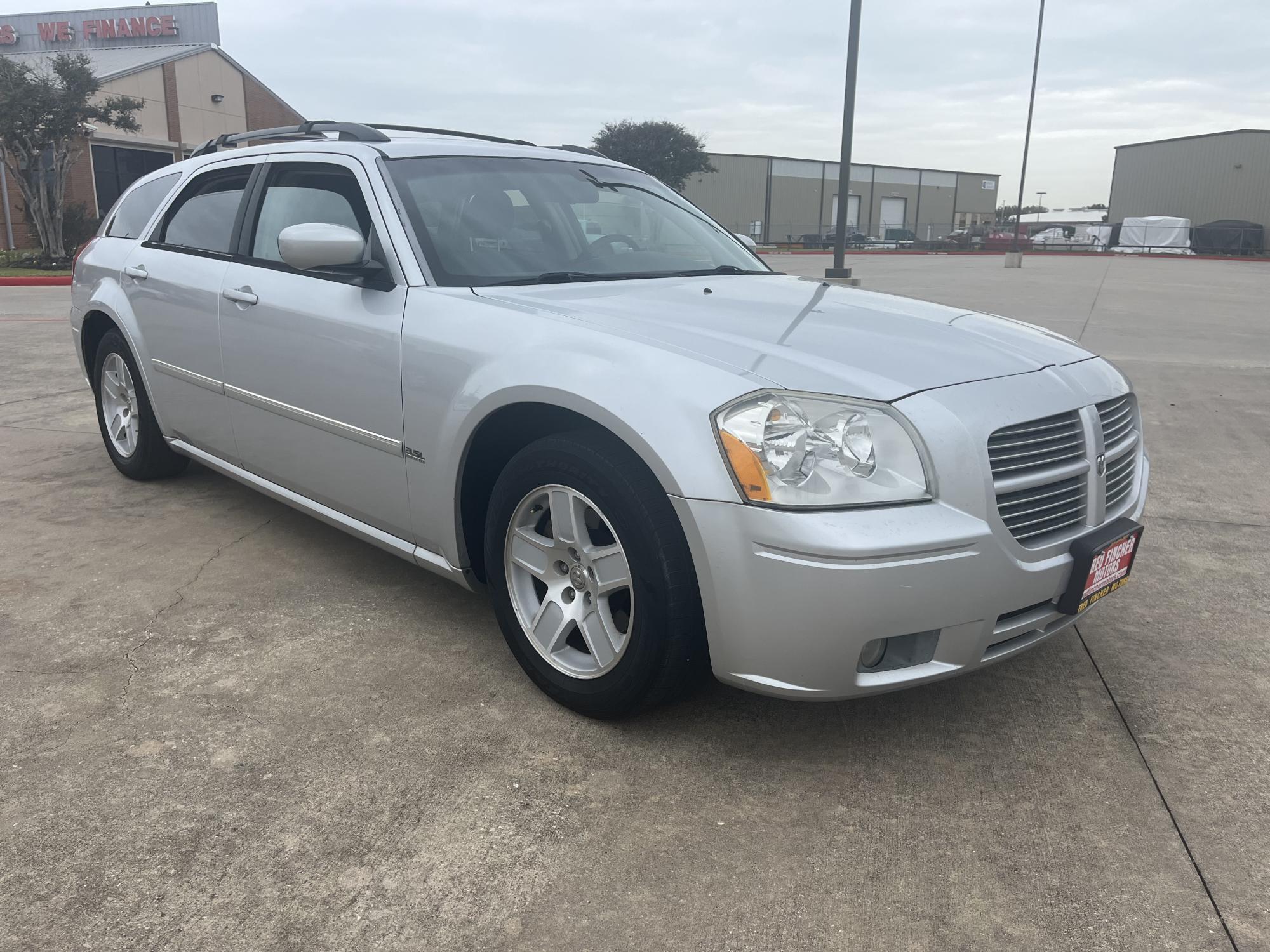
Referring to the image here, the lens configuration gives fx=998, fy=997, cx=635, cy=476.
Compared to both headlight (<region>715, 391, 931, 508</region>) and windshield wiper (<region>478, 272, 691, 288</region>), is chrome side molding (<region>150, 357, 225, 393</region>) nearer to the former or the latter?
windshield wiper (<region>478, 272, 691, 288</region>)

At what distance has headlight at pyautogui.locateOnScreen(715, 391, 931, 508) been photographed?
222cm

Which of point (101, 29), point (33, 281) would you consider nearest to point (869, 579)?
point (33, 281)

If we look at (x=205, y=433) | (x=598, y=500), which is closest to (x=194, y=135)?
(x=205, y=433)

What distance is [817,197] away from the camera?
68.9m

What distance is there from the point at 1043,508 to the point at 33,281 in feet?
69.5

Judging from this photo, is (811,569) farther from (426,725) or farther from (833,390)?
(426,725)

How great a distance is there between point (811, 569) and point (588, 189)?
210 cm

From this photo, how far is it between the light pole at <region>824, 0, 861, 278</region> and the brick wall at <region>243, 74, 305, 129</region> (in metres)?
29.2

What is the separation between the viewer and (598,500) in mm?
2492

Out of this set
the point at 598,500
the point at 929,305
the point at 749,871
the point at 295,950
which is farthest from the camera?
the point at 929,305

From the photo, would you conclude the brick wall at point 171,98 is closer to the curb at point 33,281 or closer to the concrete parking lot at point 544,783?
the curb at point 33,281

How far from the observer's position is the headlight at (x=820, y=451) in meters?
2.22

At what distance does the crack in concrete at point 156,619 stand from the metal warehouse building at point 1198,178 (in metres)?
62.6

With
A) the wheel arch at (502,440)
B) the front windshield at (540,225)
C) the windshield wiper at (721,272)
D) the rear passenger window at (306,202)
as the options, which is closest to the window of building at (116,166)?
the rear passenger window at (306,202)
